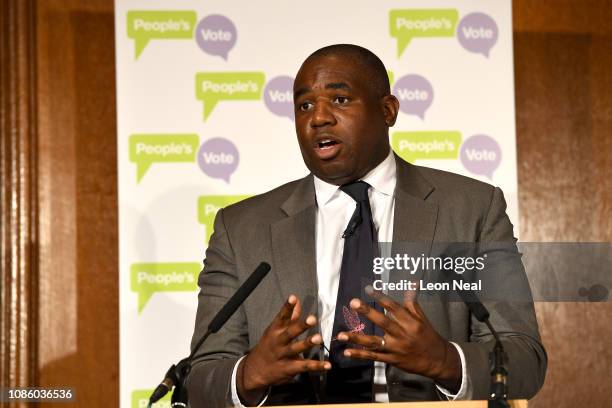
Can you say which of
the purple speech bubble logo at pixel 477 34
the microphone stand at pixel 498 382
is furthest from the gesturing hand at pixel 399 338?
the purple speech bubble logo at pixel 477 34

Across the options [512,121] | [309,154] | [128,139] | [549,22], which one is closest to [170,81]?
[128,139]

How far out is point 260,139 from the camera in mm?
3797

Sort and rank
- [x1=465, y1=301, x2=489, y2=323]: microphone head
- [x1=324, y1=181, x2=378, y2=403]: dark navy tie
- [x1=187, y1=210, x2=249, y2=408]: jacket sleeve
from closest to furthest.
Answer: [x1=465, y1=301, x2=489, y2=323]: microphone head
[x1=187, y1=210, x2=249, y2=408]: jacket sleeve
[x1=324, y1=181, x2=378, y2=403]: dark navy tie

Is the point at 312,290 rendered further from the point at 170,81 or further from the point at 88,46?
the point at 88,46

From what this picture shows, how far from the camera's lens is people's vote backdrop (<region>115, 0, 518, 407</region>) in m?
3.75

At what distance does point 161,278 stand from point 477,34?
5.54 feet

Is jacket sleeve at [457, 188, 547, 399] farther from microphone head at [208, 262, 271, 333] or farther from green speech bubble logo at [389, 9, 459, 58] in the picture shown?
green speech bubble logo at [389, 9, 459, 58]

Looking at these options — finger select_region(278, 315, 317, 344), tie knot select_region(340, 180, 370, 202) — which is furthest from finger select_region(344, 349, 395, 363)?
tie knot select_region(340, 180, 370, 202)

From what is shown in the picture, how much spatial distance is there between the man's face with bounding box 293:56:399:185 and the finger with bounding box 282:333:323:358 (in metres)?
0.78

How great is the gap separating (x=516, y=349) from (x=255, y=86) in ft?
5.88

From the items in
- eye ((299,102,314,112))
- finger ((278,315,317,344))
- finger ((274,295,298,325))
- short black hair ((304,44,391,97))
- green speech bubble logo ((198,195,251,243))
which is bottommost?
finger ((278,315,317,344))

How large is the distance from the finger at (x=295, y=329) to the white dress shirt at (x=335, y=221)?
0.50 metres

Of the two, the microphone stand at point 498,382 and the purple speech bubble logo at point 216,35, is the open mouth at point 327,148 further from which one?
the purple speech bubble logo at point 216,35

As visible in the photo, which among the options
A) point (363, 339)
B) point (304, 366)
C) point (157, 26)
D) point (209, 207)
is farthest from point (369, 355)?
point (157, 26)
